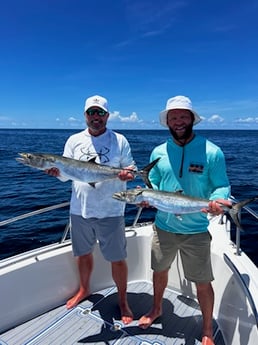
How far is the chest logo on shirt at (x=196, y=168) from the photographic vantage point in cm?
233

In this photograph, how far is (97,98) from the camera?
8.86 ft

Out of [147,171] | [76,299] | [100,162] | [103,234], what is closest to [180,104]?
[147,171]

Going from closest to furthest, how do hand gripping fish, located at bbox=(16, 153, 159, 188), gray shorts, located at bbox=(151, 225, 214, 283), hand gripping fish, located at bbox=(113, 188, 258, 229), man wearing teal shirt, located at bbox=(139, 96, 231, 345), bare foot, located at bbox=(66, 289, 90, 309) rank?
hand gripping fish, located at bbox=(113, 188, 258, 229) → man wearing teal shirt, located at bbox=(139, 96, 231, 345) → gray shorts, located at bbox=(151, 225, 214, 283) → hand gripping fish, located at bbox=(16, 153, 159, 188) → bare foot, located at bbox=(66, 289, 90, 309)

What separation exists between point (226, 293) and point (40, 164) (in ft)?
6.98

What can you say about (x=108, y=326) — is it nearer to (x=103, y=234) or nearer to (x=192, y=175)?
(x=103, y=234)

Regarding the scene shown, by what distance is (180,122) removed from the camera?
2352 mm

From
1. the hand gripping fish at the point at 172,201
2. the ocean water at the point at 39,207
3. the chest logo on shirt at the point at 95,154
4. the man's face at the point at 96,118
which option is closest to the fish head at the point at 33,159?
the chest logo on shirt at the point at 95,154

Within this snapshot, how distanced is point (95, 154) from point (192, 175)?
0.95 metres

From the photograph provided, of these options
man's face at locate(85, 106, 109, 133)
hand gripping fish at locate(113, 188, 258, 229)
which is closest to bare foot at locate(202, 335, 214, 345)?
hand gripping fish at locate(113, 188, 258, 229)

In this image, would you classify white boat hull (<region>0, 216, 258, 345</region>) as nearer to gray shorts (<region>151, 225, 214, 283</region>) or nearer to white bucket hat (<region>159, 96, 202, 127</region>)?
gray shorts (<region>151, 225, 214, 283</region>)

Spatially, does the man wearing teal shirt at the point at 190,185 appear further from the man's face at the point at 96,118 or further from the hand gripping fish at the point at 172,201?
the man's face at the point at 96,118

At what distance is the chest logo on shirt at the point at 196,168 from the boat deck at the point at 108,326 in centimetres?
160

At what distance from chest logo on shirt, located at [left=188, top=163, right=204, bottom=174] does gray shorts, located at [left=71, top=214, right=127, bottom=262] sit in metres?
0.85

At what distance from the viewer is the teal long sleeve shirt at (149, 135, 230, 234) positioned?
2.31 metres
